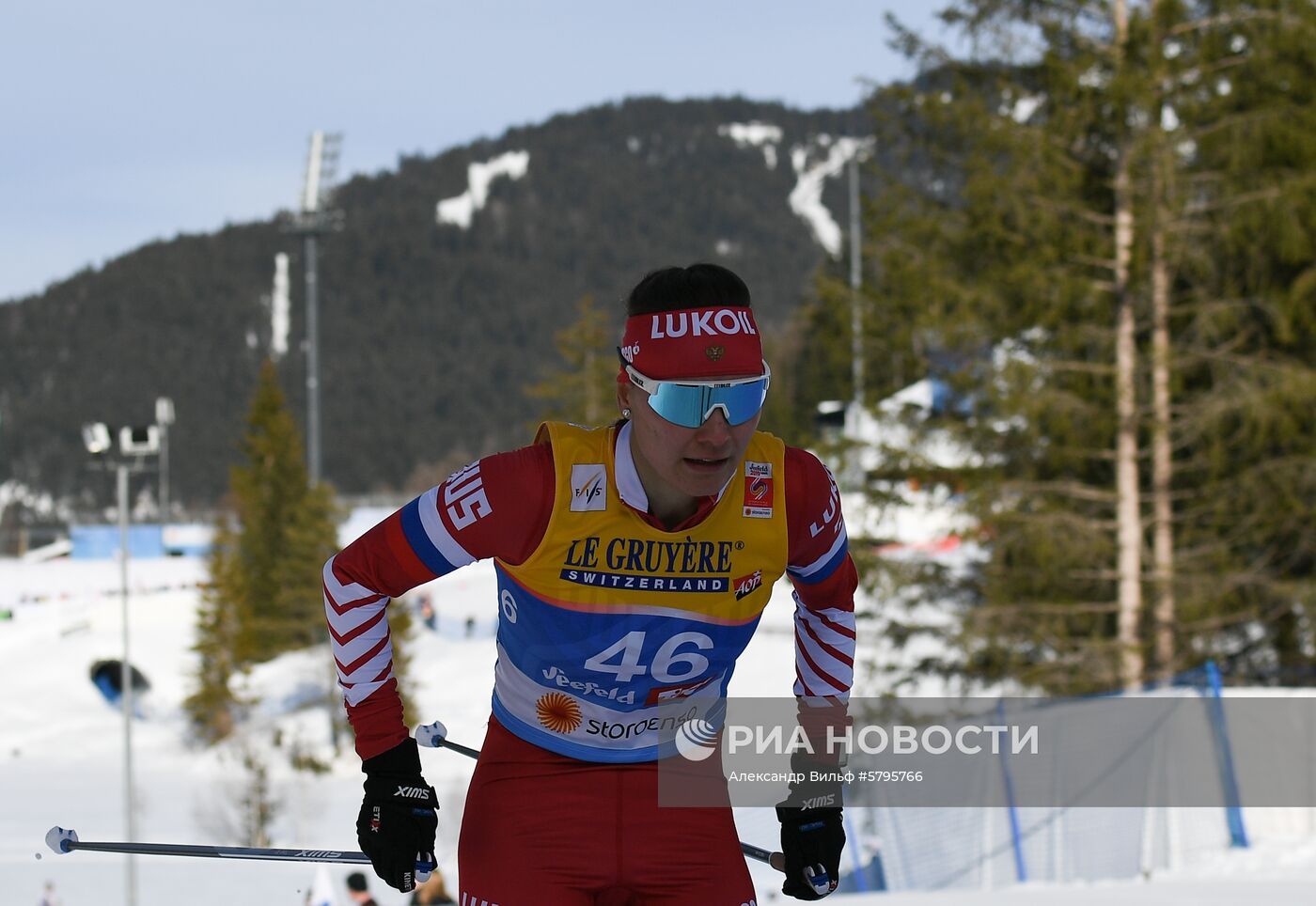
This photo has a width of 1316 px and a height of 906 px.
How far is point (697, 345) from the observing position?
10.3 ft

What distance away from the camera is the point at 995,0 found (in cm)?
1975

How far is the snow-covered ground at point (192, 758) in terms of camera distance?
8672 mm

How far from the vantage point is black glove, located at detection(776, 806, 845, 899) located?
11.4ft

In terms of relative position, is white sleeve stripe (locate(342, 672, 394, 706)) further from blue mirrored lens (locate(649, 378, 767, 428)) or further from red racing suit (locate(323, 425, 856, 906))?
blue mirrored lens (locate(649, 378, 767, 428))

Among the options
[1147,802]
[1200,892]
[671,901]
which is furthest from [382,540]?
[1147,802]

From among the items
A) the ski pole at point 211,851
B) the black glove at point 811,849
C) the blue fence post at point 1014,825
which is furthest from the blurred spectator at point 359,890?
the black glove at point 811,849

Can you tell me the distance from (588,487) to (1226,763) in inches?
280

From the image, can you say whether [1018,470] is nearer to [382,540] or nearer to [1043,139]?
[1043,139]

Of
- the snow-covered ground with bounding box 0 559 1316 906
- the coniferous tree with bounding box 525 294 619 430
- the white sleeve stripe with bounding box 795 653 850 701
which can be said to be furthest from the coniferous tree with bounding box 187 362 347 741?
the white sleeve stripe with bounding box 795 653 850 701

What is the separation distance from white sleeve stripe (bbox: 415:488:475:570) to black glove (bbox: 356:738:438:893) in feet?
1.53

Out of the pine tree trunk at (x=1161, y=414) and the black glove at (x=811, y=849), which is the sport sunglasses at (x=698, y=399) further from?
the pine tree trunk at (x=1161, y=414)

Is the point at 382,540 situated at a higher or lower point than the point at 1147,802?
higher

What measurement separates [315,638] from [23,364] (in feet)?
489

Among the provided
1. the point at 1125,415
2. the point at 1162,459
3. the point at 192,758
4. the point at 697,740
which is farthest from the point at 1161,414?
the point at 192,758
